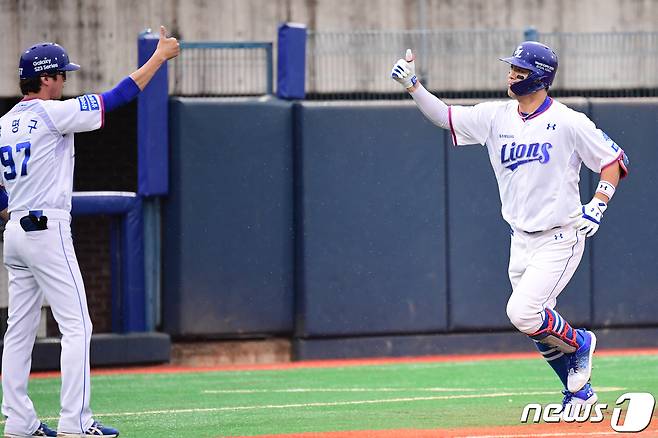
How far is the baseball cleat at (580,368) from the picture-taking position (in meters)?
7.90

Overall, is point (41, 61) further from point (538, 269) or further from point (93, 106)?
point (538, 269)

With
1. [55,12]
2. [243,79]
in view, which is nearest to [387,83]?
[243,79]

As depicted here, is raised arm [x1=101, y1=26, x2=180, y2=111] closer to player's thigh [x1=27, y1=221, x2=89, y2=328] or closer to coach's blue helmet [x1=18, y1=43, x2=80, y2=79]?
coach's blue helmet [x1=18, y1=43, x2=80, y2=79]

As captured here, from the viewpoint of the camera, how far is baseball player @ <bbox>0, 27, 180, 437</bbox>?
23.3ft

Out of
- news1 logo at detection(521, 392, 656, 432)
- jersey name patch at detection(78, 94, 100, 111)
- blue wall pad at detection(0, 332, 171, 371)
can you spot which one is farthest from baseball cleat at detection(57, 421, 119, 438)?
blue wall pad at detection(0, 332, 171, 371)

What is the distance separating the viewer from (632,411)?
7.90 m

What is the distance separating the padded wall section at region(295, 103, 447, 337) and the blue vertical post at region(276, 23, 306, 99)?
225mm

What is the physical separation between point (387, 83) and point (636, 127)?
511 centimetres

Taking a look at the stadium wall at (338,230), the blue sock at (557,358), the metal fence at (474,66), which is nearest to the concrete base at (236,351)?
the stadium wall at (338,230)

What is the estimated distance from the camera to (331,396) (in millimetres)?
9734

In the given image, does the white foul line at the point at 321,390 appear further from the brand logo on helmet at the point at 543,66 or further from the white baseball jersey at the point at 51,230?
the white baseball jersey at the point at 51,230

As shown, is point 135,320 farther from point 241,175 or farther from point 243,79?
point 243,79

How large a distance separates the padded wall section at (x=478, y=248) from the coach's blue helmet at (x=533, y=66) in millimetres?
5190

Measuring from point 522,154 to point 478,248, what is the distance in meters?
5.47
